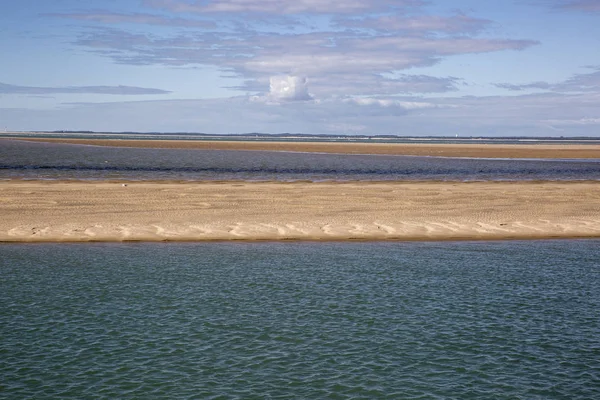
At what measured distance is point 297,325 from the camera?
1598 centimetres

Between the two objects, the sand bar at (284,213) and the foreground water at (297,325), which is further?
the sand bar at (284,213)

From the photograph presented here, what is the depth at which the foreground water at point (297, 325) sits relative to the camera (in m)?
12.4

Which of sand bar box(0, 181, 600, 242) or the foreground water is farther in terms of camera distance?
sand bar box(0, 181, 600, 242)

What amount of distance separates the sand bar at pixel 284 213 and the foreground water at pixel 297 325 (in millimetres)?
4023

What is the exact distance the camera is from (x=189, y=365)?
13.3 metres

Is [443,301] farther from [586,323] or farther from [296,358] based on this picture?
[296,358]

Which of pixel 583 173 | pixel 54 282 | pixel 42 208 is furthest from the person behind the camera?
pixel 583 173

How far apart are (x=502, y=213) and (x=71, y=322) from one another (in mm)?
25737

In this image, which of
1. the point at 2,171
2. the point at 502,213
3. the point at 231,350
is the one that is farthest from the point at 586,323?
the point at 2,171

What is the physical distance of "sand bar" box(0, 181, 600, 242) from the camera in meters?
29.6

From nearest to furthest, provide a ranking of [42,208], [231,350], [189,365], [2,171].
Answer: [189,365]
[231,350]
[42,208]
[2,171]

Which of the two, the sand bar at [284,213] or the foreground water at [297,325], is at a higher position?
the sand bar at [284,213]

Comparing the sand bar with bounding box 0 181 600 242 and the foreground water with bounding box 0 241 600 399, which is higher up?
the sand bar with bounding box 0 181 600 242

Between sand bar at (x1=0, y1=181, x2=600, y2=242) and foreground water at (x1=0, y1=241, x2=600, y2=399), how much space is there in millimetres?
4023
